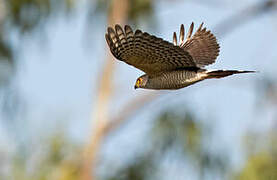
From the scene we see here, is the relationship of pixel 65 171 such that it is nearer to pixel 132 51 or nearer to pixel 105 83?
pixel 105 83

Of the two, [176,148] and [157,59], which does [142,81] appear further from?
[176,148]

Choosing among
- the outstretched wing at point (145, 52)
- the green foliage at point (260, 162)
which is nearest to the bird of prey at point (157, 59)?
the outstretched wing at point (145, 52)

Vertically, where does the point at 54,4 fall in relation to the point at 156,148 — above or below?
above

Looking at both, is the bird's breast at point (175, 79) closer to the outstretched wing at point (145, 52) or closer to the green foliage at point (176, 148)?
the outstretched wing at point (145, 52)

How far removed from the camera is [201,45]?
494cm

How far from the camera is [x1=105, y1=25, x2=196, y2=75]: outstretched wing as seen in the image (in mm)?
4344

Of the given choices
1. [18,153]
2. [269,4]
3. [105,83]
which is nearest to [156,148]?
[105,83]

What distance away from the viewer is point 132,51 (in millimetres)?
4445

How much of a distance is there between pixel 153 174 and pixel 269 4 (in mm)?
3198

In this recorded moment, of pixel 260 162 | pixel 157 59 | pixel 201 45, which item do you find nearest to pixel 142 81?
pixel 157 59

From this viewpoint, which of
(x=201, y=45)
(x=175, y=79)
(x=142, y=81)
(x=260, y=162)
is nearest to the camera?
(x=175, y=79)

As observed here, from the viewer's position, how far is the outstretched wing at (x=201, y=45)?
4.82 metres

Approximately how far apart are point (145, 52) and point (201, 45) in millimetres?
625

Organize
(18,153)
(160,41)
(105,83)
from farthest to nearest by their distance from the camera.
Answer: (105,83) < (18,153) < (160,41)
